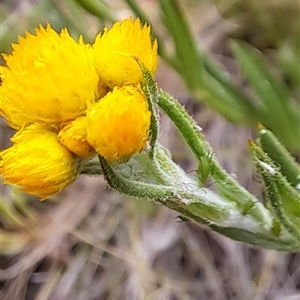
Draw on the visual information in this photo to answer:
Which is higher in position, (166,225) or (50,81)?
(50,81)

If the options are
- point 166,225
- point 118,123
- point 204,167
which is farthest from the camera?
point 166,225

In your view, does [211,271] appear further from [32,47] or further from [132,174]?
[32,47]

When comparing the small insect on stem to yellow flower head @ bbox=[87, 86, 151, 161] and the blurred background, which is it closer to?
yellow flower head @ bbox=[87, 86, 151, 161]

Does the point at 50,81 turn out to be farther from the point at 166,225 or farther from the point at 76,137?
the point at 166,225

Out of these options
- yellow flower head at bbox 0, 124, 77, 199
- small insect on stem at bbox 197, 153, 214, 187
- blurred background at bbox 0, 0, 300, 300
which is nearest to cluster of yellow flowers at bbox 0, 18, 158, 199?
yellow flower head at bbox 0, 124, 77, 199

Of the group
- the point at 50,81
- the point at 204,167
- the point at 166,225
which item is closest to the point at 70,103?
the point at 50,81

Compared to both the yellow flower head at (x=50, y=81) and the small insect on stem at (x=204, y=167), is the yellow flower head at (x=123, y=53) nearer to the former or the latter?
the yellow flower head at (x=50, y=81)
